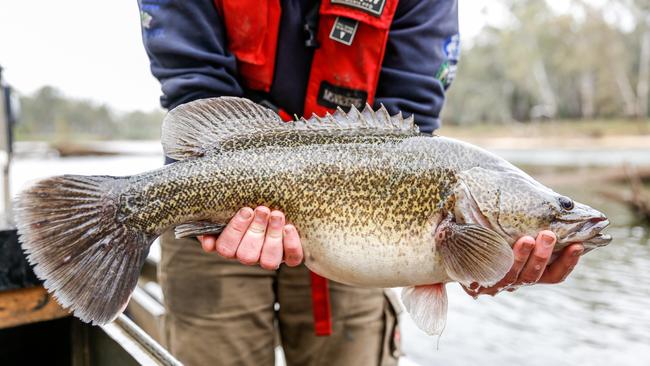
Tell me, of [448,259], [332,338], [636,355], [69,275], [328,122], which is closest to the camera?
[69,275]

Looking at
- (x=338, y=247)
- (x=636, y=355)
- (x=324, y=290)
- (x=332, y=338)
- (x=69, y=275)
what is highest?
(x=338, y=247)

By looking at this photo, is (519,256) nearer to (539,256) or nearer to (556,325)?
(539,256)

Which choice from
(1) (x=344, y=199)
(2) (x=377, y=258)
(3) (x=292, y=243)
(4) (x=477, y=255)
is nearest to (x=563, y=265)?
(4) (x=477, y=255)

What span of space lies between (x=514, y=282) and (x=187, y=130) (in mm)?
1256

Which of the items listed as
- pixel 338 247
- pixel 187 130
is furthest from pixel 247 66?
pixel 338 247

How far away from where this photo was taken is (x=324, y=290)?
2473 mm

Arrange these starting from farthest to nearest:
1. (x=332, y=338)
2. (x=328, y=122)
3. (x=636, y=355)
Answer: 1. (x=636, y=355)
2. (x=332, y=338)
3. (x=328, y=122)

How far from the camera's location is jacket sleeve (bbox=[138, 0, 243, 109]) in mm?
2219

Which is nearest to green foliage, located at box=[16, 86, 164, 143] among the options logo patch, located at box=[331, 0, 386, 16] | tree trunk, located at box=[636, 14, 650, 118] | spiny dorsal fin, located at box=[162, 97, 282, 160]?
tree trunk, located at box=[636, 14, 650, 118]

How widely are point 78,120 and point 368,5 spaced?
9985cm

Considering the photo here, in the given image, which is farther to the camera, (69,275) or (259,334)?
(259,334)

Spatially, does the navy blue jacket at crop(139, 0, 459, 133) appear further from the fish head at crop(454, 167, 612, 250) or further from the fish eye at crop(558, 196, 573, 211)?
the fish eye at crop(558, 196, 573, 211)

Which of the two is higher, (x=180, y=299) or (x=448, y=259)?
(x=448, y=259)

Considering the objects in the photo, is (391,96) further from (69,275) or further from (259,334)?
(69,275)
